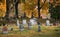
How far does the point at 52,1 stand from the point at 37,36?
76.8ft

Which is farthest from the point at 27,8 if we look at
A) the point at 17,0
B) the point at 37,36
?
the point at 37,36

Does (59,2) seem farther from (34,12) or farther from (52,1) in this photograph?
(34,12)

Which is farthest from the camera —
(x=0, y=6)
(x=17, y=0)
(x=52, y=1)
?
(x=0, y=6)

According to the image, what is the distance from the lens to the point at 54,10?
37438mm

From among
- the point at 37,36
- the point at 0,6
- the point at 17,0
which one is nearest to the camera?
the point at 37,36

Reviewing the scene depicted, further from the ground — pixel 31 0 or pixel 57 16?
pixel 31 0

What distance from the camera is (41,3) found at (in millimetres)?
43812

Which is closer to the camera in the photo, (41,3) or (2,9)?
(41,3)

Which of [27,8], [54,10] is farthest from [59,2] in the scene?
[27,8]

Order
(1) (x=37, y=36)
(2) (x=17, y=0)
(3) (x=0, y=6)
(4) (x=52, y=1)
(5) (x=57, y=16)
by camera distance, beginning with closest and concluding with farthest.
Answer: 1. (1) (x=37, y=36)
2. (5) (x=57, y=16)
3. (2) (x=17, y=0)
4. (4) (x=52, y=1)
5. (3) (x=0, y=6)

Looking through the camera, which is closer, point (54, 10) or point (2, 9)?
point (54, 10)

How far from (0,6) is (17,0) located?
9.53 meters

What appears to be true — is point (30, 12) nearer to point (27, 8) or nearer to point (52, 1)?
point (27, 8)

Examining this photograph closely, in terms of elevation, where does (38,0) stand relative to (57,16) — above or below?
above
